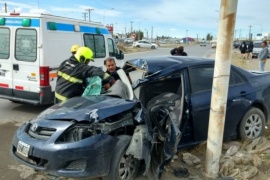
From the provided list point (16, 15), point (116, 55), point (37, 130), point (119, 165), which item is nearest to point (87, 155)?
point (119, 165)

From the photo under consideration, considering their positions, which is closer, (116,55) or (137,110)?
(137,110)

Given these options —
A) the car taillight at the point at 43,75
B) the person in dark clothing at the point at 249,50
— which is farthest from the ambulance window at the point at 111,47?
the person in dark clothing at the point at 249,50

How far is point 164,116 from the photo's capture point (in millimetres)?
3908

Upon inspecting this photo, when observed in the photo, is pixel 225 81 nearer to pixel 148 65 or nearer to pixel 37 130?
pixel 148 65

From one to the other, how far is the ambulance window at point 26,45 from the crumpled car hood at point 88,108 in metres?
3.20

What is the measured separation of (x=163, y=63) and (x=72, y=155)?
2086 mm

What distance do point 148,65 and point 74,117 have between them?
155 centimetres

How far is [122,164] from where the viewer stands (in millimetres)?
3576

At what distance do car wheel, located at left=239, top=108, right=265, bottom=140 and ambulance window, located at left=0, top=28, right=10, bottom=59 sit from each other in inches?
209

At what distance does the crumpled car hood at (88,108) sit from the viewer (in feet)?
11.3

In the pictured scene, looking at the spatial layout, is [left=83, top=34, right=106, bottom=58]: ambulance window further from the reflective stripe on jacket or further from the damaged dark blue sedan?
the damaged dark blue sedan

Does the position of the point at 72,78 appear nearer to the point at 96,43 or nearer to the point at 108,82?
the point at 108,82

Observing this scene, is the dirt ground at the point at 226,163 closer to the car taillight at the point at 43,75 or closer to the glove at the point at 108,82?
the glove at the point at 108,82

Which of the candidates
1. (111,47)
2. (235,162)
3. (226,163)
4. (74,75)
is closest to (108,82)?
(74,75)
